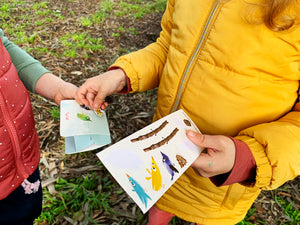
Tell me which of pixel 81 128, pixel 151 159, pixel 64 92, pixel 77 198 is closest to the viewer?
pixel 151 159

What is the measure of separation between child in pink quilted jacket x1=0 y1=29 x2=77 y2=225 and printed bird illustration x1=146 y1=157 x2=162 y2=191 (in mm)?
550

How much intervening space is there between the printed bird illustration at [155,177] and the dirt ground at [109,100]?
3.64 feet

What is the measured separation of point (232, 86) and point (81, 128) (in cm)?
69

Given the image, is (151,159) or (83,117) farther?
(83,117)

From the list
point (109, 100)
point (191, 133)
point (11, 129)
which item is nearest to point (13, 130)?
point (11, 129)

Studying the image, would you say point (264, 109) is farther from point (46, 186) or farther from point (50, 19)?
point (50, 19)

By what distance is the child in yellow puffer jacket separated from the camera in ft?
2.68

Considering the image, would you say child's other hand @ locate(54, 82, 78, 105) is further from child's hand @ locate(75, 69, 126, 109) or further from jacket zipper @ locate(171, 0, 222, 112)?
jacket zipper @ locate(171, 0, 222, 112)

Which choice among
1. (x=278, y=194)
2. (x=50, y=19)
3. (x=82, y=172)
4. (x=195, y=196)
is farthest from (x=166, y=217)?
(x=50, y=19)

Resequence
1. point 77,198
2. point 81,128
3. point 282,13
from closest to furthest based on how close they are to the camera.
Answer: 1. point 282,13
2. point 81,128
3. point 77,198

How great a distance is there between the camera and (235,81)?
35.9 inches

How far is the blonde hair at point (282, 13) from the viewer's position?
76 cm

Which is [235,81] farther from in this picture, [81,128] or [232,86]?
[81,128]

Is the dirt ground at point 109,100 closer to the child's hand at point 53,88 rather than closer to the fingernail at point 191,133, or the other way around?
the child's hand at point 53,88
